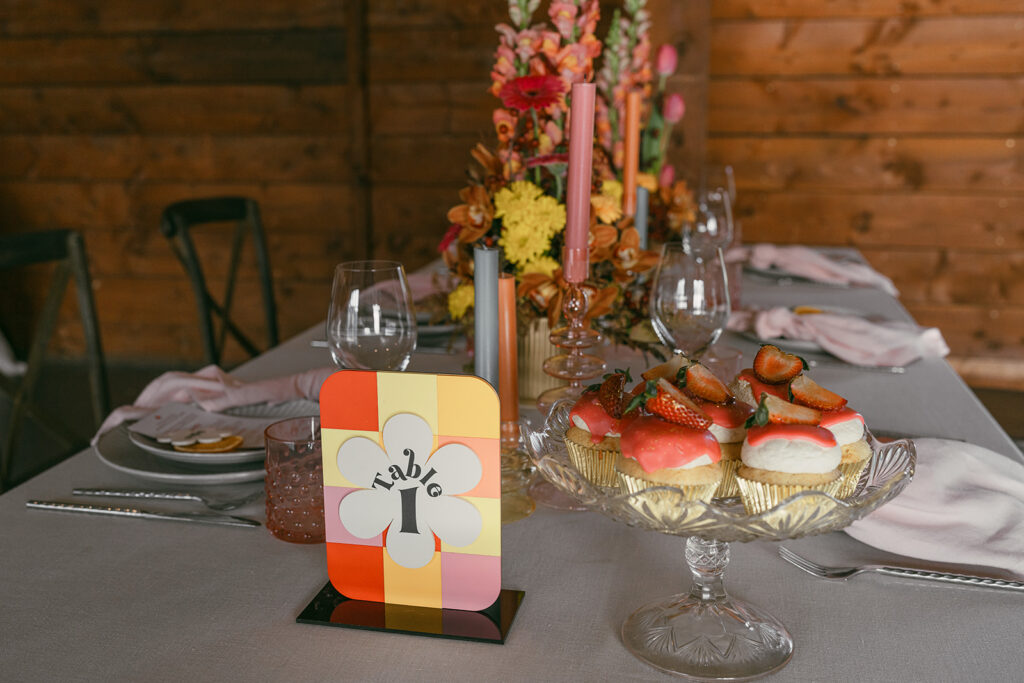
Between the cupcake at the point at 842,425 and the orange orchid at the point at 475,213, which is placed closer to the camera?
the cupcake at the point at 842,425

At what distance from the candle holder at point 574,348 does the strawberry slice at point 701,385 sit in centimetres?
25

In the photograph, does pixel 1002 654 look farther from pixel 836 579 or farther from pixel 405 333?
pixel 405 333

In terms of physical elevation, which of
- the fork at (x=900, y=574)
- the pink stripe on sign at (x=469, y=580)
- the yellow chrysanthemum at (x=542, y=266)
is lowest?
the fork at (x=900, y=574)

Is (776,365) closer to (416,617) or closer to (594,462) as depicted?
(594,462)

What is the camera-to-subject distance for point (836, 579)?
Result: 73cm

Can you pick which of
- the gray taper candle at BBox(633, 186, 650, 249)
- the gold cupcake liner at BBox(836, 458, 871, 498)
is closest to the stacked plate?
the gold cupcake liner at BBox(836, 458, 871, 498)

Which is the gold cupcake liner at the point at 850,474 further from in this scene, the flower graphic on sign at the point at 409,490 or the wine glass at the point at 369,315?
the wine glass at the point at 369,315

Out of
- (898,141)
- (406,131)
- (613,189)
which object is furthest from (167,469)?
(898,141)

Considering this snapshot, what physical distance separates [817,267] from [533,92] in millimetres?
1215

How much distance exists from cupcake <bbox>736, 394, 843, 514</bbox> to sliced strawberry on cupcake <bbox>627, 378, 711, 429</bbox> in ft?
0.13

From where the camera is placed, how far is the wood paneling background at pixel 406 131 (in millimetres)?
3133

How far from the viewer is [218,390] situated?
43.2 inches

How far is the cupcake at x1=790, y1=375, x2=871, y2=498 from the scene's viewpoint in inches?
26.4

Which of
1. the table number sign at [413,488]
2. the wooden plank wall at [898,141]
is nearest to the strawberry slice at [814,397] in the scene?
the table number sign at [413,488]
